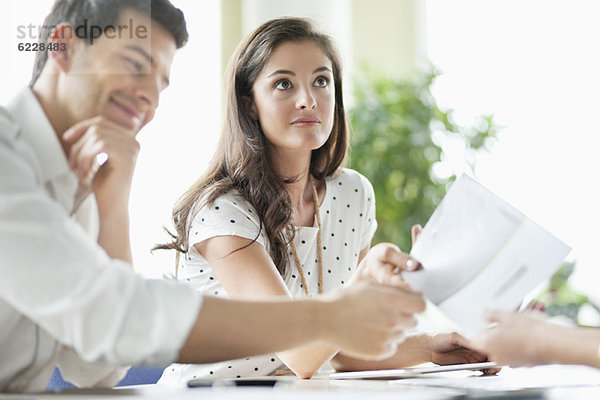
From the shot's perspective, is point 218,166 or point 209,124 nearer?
point 218,166

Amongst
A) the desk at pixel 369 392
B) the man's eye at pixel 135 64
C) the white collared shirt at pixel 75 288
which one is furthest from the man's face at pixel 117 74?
the desk at pixel 369 392

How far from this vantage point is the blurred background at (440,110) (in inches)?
153

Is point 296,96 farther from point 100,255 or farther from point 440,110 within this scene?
point 440,110

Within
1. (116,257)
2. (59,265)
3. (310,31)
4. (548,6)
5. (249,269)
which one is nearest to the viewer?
(59,265)

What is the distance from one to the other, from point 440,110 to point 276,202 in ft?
8.46

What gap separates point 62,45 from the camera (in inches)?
40.3

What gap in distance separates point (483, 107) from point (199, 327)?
3.75 m

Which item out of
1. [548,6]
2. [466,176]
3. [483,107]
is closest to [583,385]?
[466,176]

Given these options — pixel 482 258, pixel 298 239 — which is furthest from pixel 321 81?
pixel 482 258

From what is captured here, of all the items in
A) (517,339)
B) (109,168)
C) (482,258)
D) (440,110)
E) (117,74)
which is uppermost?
(440,110)

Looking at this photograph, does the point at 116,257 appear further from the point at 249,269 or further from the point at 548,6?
the point at 548,6

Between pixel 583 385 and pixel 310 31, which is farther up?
pixel 310 31

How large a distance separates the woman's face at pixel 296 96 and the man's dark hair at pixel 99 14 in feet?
1.82

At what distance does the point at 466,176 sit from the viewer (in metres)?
1.05
